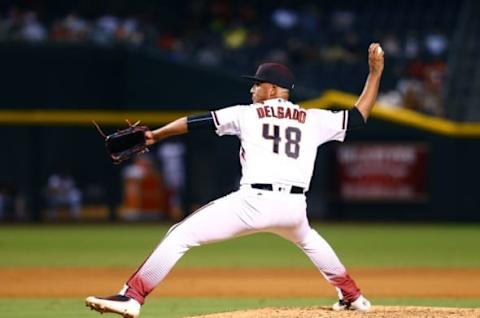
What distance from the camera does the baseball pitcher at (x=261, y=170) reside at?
6.68 meters

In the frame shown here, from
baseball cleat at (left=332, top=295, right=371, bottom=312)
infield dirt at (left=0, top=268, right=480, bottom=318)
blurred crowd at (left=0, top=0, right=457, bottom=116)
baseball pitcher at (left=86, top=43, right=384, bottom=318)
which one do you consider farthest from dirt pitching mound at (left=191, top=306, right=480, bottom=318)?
blurred crowd at (left=0, top=0, right=457, bottom=116)

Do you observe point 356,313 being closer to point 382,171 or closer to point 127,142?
point 127,142

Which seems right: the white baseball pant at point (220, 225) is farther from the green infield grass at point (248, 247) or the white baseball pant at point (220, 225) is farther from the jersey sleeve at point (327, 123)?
the green infield grass at point (248, 247)

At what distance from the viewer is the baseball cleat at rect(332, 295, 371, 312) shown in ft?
24.5

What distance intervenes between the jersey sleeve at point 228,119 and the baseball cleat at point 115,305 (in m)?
1.15

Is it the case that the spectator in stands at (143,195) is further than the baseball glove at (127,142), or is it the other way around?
the spectator in stands at (143,195)

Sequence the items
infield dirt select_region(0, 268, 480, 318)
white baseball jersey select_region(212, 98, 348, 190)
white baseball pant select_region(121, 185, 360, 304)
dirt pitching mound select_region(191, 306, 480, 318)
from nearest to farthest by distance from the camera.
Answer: white baseball pant select_region(121, 185, 360, 304)
white baseball jersey select_region(212, 98, 348, 190)
dirt pitching mound select_region(191, 306, 480, 318)
infield dirt select_region(0, 268, 480, 318)

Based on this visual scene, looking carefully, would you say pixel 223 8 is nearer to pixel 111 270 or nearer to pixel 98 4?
pixel 98 4

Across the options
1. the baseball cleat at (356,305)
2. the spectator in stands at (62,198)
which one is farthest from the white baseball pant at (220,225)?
the spectator in stands at (62,198)

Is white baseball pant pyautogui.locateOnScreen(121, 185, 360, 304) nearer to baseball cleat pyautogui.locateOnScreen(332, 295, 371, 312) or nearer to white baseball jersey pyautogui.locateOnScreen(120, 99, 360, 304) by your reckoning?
white baseball jersey pyautogui.locateOnScreen(120, 99, 360, 304)

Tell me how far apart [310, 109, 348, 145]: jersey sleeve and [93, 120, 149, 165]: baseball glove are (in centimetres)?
103

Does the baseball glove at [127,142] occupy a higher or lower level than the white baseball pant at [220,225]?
higher

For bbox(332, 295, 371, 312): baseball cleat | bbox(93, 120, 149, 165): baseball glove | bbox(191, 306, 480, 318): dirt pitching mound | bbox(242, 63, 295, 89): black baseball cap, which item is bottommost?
bbox(191, 306, 480, 318): dirt pitching mound

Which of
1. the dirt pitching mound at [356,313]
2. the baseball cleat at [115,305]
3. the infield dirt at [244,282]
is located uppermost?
the baseball cleat at [115,305]
